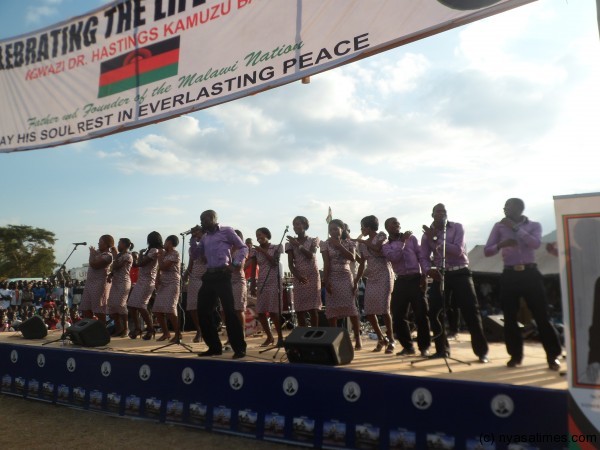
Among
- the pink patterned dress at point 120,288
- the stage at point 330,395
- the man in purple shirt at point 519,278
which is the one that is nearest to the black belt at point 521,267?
the man in purple shirt at point 519,278

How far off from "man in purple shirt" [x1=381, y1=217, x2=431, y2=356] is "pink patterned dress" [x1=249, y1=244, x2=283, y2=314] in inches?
79.0

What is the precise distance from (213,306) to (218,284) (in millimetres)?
295

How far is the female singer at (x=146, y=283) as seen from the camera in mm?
8414

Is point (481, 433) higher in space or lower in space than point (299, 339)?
lower

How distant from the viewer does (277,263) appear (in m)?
7.21

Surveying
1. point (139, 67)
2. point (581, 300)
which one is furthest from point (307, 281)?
point (581, 300)

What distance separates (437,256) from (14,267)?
47.0 metres

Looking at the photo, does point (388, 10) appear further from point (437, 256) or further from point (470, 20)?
point (437, 256)

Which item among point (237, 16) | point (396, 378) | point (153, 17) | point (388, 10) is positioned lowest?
point (396, 378)

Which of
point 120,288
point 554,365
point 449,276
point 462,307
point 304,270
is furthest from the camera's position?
point 120,288

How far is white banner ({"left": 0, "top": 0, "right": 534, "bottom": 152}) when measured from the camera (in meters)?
4.41

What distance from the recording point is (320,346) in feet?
15.4

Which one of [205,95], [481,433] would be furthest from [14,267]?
[481,433]

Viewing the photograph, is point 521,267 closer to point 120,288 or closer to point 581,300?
point 581,300
